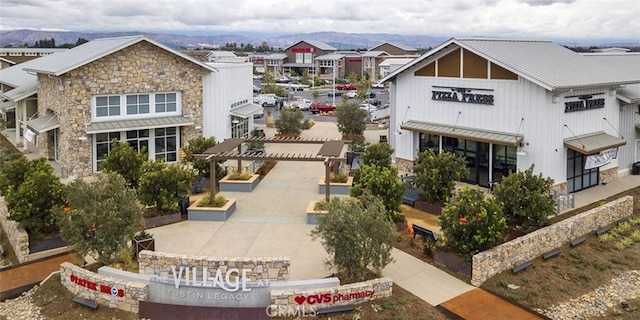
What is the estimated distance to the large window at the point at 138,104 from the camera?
1133 inches

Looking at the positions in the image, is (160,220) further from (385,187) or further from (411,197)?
(411,197)

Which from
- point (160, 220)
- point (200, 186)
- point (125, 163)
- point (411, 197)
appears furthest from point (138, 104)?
point (411, 197)

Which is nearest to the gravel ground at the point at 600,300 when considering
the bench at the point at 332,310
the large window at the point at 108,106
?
the bench at the point at 332,310

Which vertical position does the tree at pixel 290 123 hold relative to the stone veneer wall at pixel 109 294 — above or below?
above

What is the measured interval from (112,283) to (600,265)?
13919 millimetres

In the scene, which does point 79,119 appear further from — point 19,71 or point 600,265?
point 600,265

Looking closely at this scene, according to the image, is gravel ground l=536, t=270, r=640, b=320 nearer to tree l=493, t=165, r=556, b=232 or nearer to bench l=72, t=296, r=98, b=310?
tree l=493, t=165, r=556, b=232

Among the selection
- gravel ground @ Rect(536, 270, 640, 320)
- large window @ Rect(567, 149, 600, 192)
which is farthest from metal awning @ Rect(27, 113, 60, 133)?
large window @ Rect(567, 149, 600, 192)

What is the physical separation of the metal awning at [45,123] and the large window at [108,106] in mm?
2371

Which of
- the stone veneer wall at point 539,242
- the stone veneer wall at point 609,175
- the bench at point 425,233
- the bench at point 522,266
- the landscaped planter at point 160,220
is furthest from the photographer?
the stone veneer wall at point 609,175

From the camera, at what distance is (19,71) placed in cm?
4166

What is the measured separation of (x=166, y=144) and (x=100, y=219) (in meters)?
16.5

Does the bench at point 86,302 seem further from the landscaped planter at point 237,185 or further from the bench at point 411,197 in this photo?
the bench at point 411,197

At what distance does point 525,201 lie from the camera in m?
17.5
